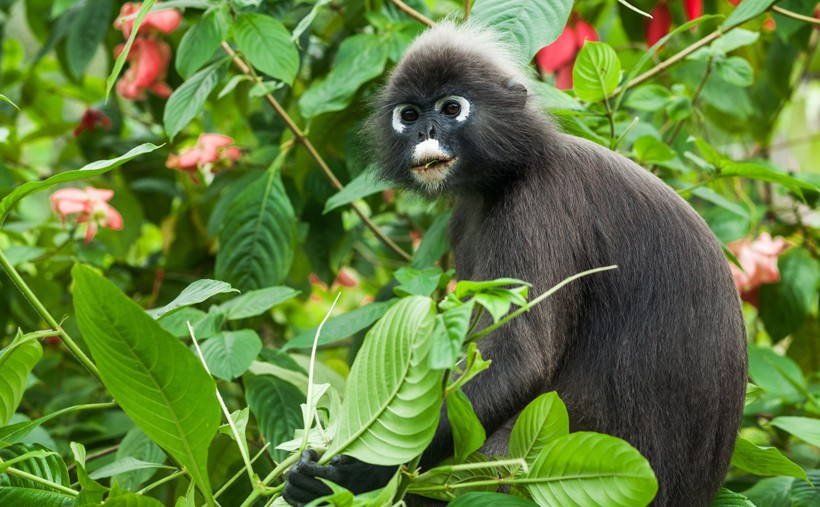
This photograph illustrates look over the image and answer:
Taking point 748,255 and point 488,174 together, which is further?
point 748,255

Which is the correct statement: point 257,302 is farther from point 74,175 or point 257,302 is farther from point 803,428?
point 803,428

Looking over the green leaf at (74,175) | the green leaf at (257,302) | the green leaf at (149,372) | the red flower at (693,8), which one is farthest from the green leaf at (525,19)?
the red flower at (693,8)

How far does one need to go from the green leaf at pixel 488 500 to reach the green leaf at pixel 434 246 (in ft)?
3.84

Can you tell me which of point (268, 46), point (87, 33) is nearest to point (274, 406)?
point (268, 46)

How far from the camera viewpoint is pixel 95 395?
3234 millimetres

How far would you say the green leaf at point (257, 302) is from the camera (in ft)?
7.60

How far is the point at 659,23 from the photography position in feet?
11.9

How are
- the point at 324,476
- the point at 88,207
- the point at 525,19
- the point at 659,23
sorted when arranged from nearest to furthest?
the point at 324,476 → the point at 525,19 → the point at 88,207 → the point at 659,23

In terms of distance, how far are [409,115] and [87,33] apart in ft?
5.18

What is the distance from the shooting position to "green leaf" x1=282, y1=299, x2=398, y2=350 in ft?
7.83

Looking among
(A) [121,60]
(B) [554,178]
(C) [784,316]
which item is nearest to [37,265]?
(A) [121,60]

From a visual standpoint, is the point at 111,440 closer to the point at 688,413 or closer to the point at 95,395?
the point at 95,395

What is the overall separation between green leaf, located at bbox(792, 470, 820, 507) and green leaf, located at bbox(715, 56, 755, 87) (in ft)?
3.53

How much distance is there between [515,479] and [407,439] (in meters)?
0.23
